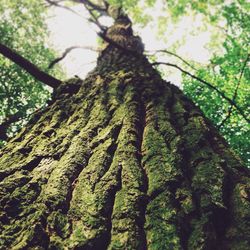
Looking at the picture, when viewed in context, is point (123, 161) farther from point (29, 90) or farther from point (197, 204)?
point (29, 90)

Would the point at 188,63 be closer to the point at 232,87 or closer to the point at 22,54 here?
the point at 232,87

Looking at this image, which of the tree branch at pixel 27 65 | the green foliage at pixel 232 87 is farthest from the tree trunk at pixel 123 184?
the green foliage at pixel 232 87

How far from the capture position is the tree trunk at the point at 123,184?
148cm

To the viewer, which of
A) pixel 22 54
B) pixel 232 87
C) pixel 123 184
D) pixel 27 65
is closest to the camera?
pixel 123 184

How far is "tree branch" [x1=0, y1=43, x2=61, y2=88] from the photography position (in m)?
3.66

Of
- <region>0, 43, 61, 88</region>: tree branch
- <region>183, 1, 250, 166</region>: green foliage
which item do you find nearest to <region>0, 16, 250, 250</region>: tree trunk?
<region>0, 43, 61, 88</region>: tree branch

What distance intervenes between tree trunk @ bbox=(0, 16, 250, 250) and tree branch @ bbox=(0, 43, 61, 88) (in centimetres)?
102

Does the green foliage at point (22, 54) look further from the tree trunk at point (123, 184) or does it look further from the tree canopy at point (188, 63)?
the tree trunk at point (123, 184)

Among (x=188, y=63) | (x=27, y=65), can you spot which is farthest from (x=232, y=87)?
(x=27, y=65)

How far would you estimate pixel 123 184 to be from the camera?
1837mm

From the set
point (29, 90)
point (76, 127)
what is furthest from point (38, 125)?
point (29, 90)

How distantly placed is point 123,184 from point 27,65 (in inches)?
99.1

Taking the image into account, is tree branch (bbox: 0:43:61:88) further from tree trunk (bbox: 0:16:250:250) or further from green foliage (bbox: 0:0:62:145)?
green foliage (bbox: 0:0:62:145)

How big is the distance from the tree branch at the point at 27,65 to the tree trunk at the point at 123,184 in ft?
3.34
